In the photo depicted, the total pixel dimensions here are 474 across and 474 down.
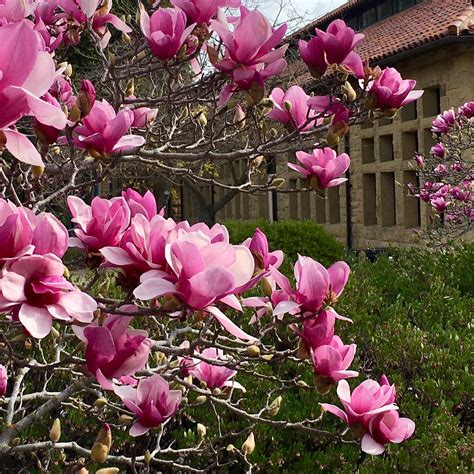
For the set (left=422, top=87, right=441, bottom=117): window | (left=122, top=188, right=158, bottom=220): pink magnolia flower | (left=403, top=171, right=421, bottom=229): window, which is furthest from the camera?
(left=403, top=171, right=421, bottom=229): window

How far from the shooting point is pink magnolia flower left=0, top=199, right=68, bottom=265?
111cm

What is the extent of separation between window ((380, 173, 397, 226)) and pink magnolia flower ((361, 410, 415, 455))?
14352 millimetres

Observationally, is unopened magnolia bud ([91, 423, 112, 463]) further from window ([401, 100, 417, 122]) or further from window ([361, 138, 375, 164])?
window ([361, 138, 375, 164])

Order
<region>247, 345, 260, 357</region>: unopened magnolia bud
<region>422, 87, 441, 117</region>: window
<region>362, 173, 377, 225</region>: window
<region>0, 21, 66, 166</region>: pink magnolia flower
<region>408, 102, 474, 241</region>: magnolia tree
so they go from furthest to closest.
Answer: <region>362, 173, 377, 225</region>: window, <region>422, 87, 441, 117</region>: window, <region>408, 102, 474, 241</region>: magnolia tree, <region>247, 345, 260, 357</region>: unopened magnolia bud, <region>0, 21, 66, 166</region>: pink magnolia flower

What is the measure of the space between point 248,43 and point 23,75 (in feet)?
3.04

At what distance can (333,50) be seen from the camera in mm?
2031

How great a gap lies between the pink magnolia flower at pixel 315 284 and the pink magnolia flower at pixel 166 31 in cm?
82

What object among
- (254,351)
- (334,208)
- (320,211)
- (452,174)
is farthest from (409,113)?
(254,351)

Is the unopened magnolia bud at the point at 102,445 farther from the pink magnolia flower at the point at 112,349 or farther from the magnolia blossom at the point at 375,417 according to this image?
the magnolia blossom at the point at 375,417

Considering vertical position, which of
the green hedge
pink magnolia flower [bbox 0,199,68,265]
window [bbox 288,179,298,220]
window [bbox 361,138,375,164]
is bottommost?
window [bbox 288,179,298,220]

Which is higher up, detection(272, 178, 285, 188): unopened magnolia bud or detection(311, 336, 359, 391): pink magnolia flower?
detection(272, 178, 285, 188): unopened magnolia bud

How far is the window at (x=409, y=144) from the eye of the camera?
14992 mm

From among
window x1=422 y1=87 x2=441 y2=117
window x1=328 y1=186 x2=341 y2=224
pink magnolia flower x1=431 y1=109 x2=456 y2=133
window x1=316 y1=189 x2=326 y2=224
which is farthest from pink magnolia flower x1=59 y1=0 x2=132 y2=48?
window x1=316 y1=189 x2=326 y2=224

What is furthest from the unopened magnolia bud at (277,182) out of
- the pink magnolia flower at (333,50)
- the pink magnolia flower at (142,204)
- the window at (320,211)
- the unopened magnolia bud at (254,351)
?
the window at (320,211)
